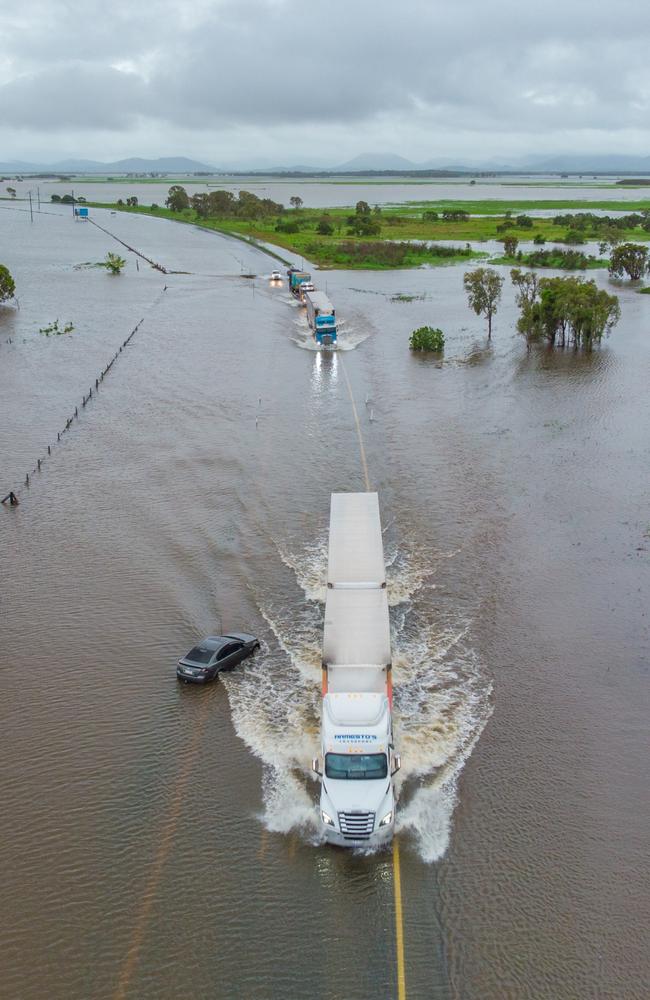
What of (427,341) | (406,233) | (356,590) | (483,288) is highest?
(406,233)

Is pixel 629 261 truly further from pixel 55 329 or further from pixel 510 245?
pixel 55 329

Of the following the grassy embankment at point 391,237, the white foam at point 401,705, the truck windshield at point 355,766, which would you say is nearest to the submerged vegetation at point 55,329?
the white foam at point 401,705

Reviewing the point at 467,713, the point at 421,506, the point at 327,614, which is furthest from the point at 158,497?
the point at 467,713

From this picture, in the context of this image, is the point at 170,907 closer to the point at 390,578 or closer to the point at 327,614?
the point at 327,614

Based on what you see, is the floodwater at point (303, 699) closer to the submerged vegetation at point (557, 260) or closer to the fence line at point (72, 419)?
the fence line at point (72, 419)

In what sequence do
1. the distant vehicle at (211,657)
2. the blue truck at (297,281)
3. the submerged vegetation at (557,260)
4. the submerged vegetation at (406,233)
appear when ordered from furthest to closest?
the submerged vegetation at (406,233) → the submerged vegetation at (557,260) → the blue truck at (297,281) → the distant vehicle at (211,657)

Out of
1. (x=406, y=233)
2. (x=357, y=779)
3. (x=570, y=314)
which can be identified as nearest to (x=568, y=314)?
(x=570, y=314)

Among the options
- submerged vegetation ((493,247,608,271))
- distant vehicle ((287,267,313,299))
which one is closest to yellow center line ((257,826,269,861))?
distant vehicle ((287,267,313,299))
